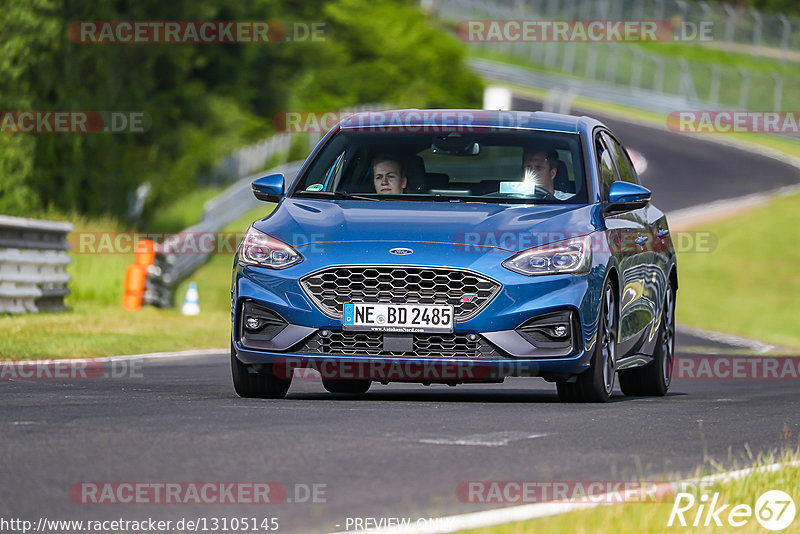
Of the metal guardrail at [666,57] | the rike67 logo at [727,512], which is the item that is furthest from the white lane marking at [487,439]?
the metal guardrail at [666,57]

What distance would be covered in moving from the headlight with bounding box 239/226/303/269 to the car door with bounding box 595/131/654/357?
2040 millimetres

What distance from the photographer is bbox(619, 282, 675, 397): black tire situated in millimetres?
11797

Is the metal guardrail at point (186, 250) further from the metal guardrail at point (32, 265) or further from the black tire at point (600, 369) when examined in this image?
the black tire at point (600, 369)

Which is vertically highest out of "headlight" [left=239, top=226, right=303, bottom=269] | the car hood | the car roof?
the car roof

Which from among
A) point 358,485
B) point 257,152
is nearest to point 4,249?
point 358,485

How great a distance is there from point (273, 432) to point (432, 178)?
3.50 m

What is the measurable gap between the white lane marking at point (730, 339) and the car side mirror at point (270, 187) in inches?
505

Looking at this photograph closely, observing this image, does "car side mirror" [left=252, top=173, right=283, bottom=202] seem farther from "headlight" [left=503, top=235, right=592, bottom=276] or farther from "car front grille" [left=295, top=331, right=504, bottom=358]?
"headlight" [left=503, top=235, right=592, bottom=276]

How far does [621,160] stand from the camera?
12219 mm

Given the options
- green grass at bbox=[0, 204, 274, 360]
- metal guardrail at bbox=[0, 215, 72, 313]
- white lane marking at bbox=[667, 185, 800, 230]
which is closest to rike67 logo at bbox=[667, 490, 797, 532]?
green grass at bbox=[0, 204, 274, 360]

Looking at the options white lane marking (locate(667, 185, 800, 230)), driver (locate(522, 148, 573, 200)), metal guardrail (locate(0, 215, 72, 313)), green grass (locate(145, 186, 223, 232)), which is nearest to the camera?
driver (locate(522, 148, 573, 200))

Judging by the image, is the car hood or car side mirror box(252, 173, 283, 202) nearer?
the car hood

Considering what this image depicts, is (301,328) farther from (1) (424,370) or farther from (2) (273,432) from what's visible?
(2) (273,432)

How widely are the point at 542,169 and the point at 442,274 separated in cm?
153
